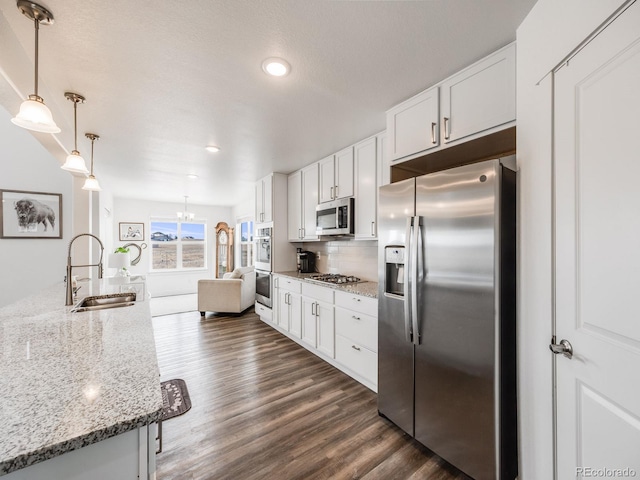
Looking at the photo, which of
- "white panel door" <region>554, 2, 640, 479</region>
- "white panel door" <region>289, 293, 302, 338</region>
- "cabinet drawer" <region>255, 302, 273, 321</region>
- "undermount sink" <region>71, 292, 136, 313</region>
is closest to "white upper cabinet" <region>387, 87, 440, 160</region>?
"white panel door" <region>554, 2, 640, 479</region>

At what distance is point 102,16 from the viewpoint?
1258mm

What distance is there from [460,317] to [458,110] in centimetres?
129

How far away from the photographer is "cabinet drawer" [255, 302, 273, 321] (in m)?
Answer: 4.15

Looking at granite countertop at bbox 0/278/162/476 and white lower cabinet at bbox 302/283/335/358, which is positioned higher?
granite countertop at bbox 0/278/162/476

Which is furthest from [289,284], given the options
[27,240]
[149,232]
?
[149,232]

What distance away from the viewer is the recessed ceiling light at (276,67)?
157 centimetres

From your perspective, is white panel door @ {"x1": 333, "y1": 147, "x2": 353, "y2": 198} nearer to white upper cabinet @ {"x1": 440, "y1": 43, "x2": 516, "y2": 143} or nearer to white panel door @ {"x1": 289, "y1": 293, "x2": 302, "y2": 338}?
white upper cabinet @ {"x1": 440, "y1": 43, "x2": 516, "y2": 143}

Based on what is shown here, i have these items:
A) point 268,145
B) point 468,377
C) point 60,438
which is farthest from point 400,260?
point 268,145

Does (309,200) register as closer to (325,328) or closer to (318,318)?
(318,318)

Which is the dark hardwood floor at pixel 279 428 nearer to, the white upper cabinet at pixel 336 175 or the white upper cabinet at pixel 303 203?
the white upper cabinet at pixel 303 203

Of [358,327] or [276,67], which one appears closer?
[276,67]

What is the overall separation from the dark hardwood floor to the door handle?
1.00 m

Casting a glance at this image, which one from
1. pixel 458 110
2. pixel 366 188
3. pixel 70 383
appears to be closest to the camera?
pixel 70 383

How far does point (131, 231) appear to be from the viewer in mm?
6539
